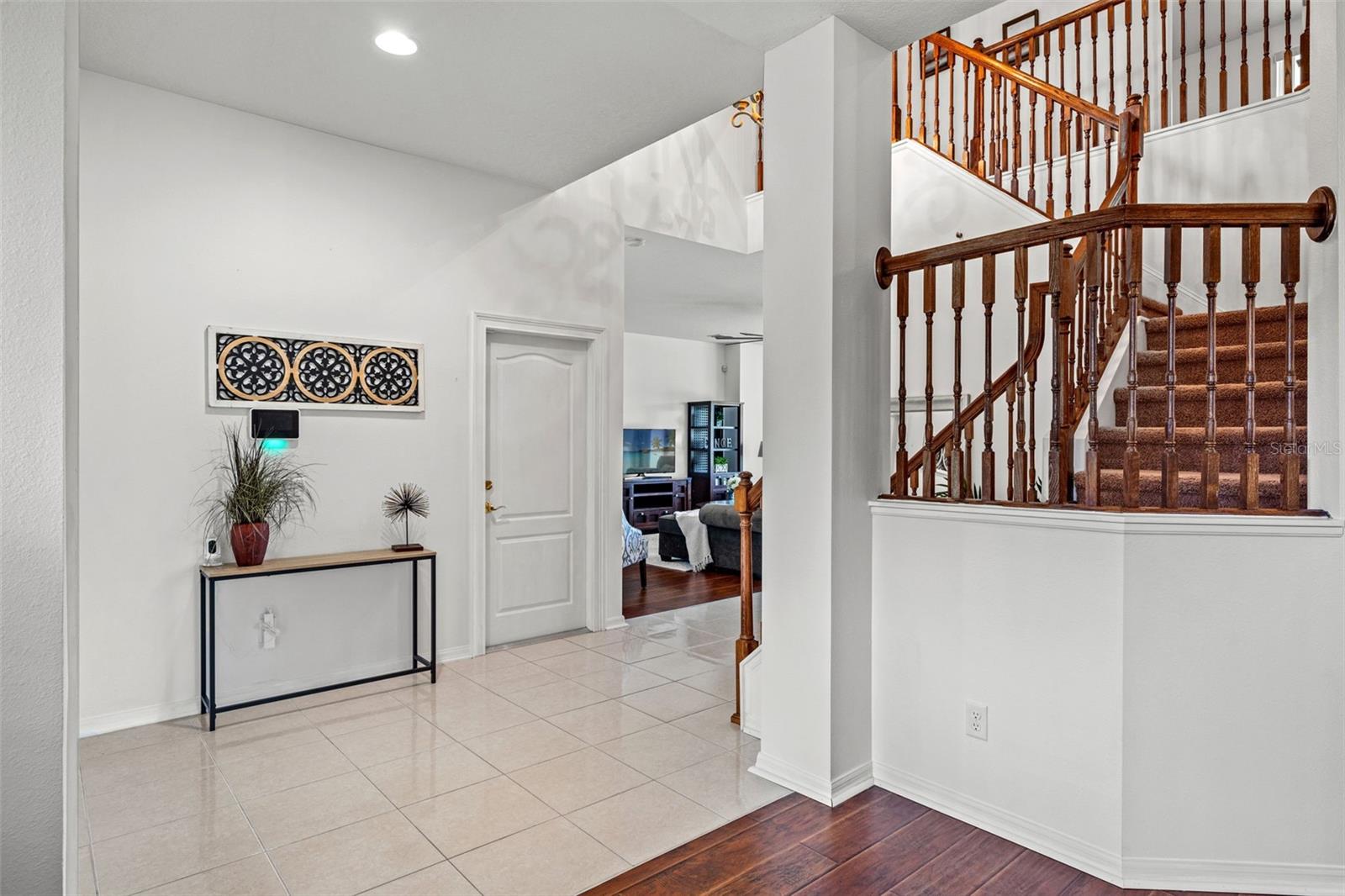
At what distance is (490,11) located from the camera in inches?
113

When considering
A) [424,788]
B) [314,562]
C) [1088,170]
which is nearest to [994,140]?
[1088,170]

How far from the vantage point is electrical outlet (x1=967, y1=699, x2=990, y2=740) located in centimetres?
250

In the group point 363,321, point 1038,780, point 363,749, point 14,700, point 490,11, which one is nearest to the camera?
point 14,700

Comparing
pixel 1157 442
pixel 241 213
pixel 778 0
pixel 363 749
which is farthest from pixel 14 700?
pixel 1157 442

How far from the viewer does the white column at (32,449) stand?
1.16 m

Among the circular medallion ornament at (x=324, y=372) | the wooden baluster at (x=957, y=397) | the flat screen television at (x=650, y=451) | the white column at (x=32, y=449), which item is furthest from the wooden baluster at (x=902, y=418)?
the flat screen television at (x=650, y=451)

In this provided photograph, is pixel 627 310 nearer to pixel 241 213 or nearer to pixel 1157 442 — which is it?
pixel 241 213

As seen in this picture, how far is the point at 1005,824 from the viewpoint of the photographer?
8.05 ft

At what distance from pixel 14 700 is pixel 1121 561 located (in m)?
2.54

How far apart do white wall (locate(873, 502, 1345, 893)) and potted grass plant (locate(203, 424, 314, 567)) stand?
325cm

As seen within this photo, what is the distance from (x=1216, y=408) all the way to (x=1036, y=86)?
7.84 ft

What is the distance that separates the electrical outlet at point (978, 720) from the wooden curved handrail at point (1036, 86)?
3311 millimetres

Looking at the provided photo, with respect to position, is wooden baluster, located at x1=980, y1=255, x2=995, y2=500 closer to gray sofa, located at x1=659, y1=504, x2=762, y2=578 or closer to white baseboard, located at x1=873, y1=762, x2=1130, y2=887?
white baseboard, located at x1=873, y1=762, x2=1130, y2=887

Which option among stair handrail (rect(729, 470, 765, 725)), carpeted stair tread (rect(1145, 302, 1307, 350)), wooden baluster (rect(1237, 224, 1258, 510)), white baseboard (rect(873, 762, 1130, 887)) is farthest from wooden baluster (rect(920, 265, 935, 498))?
carpeted stair tread (rect(1145, 302, 1307, 350))
